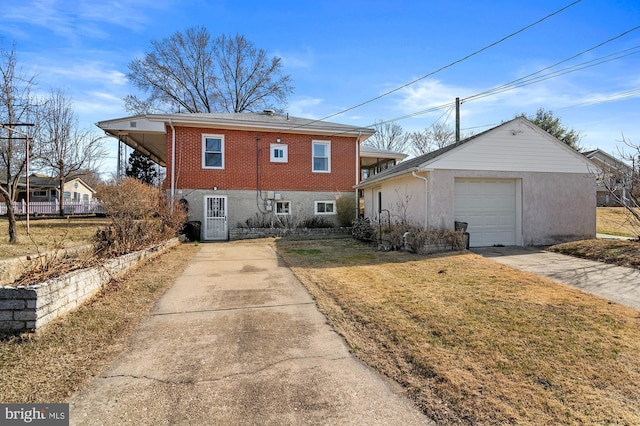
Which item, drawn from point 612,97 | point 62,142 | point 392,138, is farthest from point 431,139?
point 62,142

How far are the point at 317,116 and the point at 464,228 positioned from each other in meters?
10.3

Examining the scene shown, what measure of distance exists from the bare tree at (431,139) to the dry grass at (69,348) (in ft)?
117

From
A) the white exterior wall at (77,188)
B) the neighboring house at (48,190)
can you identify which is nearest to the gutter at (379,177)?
the neighboring house at (48,190)

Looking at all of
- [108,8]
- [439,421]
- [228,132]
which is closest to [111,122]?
[228,132]

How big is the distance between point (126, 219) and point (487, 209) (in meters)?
11.1

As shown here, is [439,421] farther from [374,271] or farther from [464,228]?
[464,228]

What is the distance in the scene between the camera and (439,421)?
2.35 meters

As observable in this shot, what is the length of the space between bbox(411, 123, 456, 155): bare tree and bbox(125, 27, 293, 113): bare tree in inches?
653

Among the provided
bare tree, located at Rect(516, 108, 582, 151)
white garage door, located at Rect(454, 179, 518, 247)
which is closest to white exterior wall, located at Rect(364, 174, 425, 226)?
white garage door, located at Rect(454, 179, 518, 247)

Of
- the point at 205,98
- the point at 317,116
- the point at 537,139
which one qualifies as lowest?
the point at 537,139

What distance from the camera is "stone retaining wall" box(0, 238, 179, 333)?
3723 millimetres

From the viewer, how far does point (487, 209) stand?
1119cm

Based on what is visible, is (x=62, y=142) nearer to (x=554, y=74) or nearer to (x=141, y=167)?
(x=141, y=167)

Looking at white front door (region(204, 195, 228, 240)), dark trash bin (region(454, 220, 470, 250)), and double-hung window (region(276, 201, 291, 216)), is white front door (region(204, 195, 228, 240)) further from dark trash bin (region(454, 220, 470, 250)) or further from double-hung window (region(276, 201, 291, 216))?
dark trash bin (region(454, 220, 470, 250))
